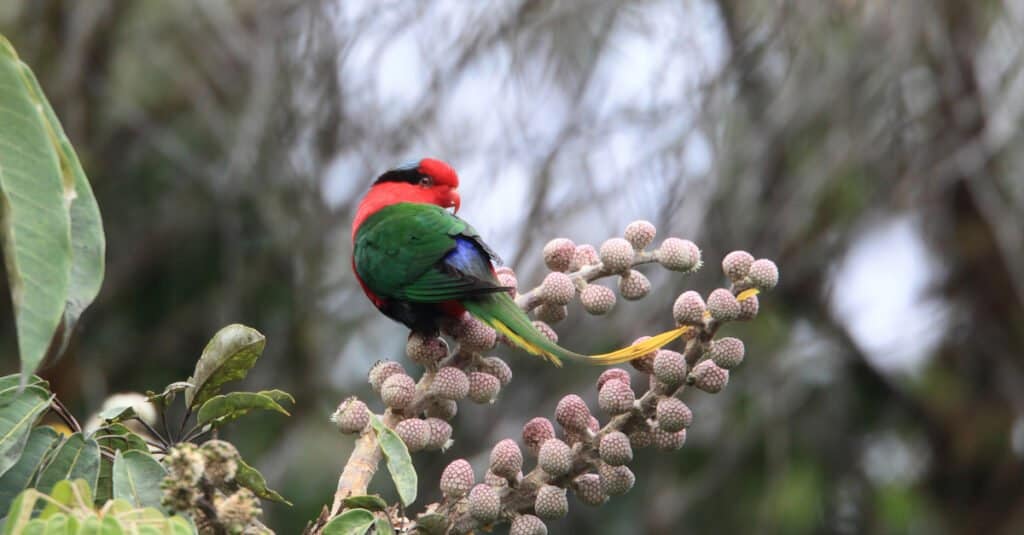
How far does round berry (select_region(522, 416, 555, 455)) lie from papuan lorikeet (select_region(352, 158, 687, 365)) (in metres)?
0.20

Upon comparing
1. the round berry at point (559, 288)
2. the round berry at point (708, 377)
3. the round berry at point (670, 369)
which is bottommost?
the round berry at point (670, 369)

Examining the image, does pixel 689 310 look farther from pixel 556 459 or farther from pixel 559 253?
pixel 559 253

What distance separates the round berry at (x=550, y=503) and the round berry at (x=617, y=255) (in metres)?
0.40

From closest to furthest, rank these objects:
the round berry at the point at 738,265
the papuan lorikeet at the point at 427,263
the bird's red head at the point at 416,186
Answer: the round berry at the point at 738,265 → the papuan lorikeet at the point at 427,263 → the bird's red head at the point at 416,186

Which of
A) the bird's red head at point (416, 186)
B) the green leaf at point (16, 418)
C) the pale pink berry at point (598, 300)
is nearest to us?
the green leaf at point (16, 418)

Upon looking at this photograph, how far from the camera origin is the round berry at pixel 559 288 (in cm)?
175

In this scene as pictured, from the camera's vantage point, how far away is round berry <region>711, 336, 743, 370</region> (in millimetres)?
1525

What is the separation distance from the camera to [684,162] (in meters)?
5.19

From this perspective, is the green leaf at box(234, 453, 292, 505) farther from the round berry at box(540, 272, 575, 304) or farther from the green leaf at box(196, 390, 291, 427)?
the round berry at box(540, 272, 575, 304)

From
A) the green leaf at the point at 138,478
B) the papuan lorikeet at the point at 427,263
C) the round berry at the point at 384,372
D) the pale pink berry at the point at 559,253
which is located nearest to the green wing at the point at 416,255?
the papuan lorikeet at the point at 427,263

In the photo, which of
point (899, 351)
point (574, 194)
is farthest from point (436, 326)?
point (899, 351)

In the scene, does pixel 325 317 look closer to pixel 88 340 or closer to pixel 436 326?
pixel 88 340

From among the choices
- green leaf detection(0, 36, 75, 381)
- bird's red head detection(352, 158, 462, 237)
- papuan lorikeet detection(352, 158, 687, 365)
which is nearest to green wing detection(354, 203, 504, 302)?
papuan lorikeet detection(352, 158, 687, 365)

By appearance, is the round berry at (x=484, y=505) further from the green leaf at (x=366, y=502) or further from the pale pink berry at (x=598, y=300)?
the pale pink berry at (x=598, y=300)
